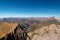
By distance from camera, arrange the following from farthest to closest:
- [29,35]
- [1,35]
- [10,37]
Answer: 1. [29,35]
2. [10,37]
3. [1,35]

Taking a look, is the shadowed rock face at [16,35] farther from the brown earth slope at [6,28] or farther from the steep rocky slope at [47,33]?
the steep rocky slope at [47,33]

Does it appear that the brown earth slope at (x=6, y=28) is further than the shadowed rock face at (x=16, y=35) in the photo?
No

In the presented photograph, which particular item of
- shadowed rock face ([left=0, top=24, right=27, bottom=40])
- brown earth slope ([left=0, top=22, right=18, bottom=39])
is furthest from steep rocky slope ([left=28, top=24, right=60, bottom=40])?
brown earth slope ([left=0, top=22, right=18, bottom=39])

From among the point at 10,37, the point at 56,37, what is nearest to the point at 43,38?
the point at 56,37

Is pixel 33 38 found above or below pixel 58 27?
below

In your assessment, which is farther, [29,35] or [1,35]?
[29,35]

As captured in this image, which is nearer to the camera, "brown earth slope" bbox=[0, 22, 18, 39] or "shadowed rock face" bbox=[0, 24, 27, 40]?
"brown earth slope" bbox=[0, 22, 18, 39]

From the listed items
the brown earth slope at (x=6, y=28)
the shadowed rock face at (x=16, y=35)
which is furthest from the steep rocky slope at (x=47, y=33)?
the brown earth slope at (x=6, y=28)

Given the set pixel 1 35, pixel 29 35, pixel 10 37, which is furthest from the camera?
pixel 29 35

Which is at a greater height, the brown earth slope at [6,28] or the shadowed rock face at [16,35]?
the brown earth slope at [6,28]

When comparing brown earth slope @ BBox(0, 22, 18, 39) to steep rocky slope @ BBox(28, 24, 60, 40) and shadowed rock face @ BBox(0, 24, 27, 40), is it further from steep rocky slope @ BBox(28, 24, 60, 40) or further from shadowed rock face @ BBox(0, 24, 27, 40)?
steep rocky slope @ BBox(28, 24, 60, 40)

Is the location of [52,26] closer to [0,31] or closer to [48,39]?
[48,39]
